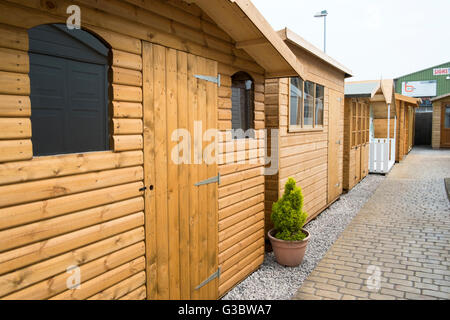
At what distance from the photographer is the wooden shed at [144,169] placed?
1.90 m

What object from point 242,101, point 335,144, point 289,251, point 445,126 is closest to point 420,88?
point 445,126

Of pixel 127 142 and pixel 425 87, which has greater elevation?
pixel 425 87

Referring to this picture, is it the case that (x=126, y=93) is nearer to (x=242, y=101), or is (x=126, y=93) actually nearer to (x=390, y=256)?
(x=242, y=101)

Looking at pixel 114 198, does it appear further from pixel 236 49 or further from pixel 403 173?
pixel 403 173

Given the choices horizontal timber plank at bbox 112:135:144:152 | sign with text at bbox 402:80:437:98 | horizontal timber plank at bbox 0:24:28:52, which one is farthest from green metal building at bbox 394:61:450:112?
horizontal timber plank at bbox 0:24:28:52

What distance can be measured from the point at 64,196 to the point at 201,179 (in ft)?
4.97

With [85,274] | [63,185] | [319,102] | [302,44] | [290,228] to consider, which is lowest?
[290,228]

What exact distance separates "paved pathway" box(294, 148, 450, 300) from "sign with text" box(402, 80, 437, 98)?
26.4 meters

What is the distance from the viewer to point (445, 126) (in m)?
23.5

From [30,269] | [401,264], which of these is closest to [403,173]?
[401,264]

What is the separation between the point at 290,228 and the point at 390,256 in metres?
1.61

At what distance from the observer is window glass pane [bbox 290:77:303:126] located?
591 cm
